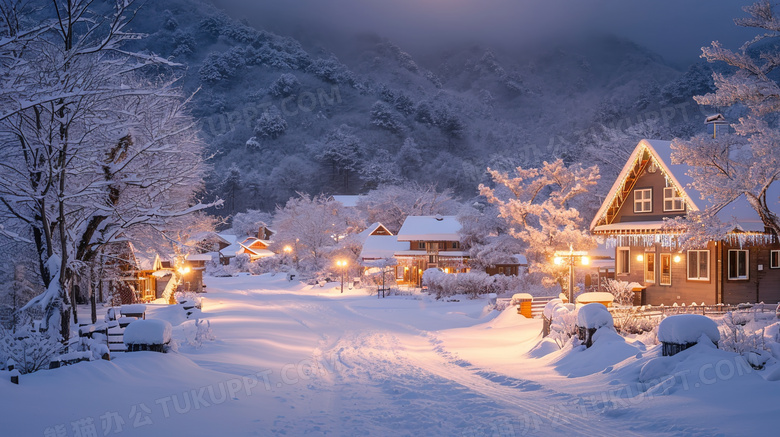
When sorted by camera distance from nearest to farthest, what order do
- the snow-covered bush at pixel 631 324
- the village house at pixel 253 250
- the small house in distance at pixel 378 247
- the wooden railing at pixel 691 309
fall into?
the snow-covered bush at pixel 631 324 < the wooden railing at pixel 691 309 < the small house in distance at pixel 378 247 < the village house at pixel 253 250

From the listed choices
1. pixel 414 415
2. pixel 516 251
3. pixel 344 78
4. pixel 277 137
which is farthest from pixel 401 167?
pixel 414 415

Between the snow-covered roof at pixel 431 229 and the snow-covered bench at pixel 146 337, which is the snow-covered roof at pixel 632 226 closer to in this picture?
the snow-covered roof at pixel 431 229

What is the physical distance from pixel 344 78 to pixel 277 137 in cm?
4227

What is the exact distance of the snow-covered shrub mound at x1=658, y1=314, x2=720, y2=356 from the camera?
9.40 metres

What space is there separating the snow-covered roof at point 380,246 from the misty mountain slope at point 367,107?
3321 cm

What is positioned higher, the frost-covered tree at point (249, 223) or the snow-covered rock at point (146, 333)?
the frost-covered tree at point (249, 223)

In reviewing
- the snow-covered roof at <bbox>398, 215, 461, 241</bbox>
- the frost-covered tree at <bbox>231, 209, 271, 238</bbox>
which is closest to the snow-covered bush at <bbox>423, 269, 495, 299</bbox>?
the snow-covered roof at <bbox>398, 215, 461, 241</bbox>

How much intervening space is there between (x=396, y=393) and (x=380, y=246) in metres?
42.3

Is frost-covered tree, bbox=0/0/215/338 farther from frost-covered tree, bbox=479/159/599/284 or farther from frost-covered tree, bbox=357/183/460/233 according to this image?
frost-covered tree, bbox=357/183/460/233

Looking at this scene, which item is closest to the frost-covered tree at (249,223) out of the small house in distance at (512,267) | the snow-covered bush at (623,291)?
the small house in distance at (512,267)

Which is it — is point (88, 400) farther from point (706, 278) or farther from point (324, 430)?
point (706, 278)

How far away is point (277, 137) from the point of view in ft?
433

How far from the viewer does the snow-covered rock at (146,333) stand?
1020 centimetres

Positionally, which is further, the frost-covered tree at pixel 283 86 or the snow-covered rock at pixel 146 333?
the frost-covered tree at pixel 283 86
